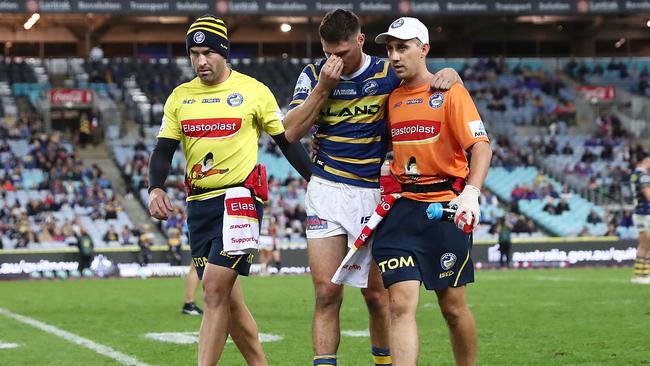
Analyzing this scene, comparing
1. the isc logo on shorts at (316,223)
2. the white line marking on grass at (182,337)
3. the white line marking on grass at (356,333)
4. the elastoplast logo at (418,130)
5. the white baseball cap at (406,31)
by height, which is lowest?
the white line marking on grass at (356,333)

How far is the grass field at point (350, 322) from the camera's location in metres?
11.0

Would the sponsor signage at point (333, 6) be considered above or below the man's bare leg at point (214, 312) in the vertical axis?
above

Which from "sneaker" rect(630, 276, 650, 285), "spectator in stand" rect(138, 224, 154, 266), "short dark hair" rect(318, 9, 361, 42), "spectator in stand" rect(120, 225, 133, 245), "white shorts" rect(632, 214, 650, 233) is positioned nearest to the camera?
"short dark hair" rect(318, 9, 361, 42)

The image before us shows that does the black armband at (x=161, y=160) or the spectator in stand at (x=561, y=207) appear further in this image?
the spectator in stand at (x=561, y=207)

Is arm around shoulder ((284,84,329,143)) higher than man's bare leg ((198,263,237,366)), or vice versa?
arm around shoulder ((284,84,329,143))

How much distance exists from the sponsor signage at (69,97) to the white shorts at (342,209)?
39141 mm

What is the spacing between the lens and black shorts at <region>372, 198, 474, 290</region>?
7699mm

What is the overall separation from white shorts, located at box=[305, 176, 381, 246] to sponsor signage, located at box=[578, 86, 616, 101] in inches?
1688

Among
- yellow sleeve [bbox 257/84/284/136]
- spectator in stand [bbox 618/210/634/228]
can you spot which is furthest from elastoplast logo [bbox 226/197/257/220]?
spectator in stand [bbox 618/210/634/228]

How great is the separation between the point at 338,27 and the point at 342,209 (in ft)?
3.94

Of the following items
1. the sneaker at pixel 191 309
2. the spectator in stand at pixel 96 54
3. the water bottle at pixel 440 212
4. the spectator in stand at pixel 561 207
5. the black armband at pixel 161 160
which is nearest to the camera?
the water bottle at pixel 440 212

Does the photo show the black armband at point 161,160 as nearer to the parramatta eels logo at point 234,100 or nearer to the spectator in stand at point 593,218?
the parramatta eels logo at point 234,100

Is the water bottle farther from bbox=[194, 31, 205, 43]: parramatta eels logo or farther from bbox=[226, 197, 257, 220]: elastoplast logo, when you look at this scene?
bbox=[194, 31, 205, 43]: parramatta eels logo

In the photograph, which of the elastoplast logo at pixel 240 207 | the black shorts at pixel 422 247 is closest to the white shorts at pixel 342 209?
the black shorts at pixel 422 247
